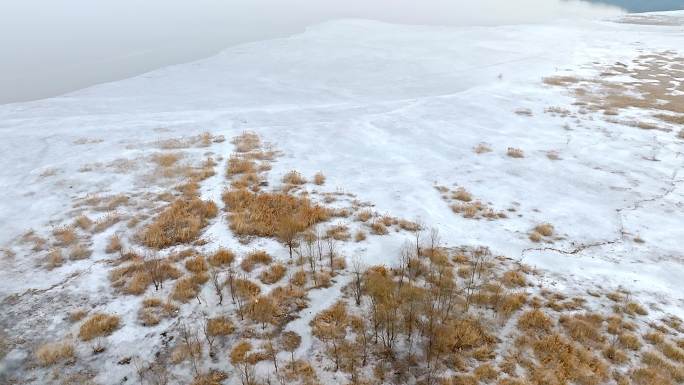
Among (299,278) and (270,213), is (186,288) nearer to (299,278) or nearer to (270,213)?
(299,278)

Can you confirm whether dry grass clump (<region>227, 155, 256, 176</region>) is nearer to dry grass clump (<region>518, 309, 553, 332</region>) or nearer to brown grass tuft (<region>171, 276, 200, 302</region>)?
brown grass tuft (<region>171, 276, 200, 302</region>)

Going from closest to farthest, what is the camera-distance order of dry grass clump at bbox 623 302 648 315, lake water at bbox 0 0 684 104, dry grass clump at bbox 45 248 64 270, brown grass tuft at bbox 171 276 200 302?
dry grass clump at bbox 623 302 648 315, brown grass tuft at bbox 171 276 200 302, dry grass clump at bbox 45 248 64 270, lake water at bbox 0 0 684 104

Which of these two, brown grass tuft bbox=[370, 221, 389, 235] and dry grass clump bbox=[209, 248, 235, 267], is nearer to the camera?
dry grass clump bbox=[209, 248, 235, 267]

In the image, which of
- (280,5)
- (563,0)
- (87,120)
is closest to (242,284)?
(87,120)

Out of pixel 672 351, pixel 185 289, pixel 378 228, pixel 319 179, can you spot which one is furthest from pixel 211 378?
pixel 319 179

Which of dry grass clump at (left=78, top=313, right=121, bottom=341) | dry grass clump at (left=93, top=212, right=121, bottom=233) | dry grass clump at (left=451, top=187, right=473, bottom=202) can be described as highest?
dry grass clump at (left=93, top=212, right=121, bottom=233)

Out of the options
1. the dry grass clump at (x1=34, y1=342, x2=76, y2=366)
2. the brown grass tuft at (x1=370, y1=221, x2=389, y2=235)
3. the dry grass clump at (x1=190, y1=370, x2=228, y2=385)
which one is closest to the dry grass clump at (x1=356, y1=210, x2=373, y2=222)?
the brown grass tuft at (x1=370, y1=221, x2=389, y2=235)

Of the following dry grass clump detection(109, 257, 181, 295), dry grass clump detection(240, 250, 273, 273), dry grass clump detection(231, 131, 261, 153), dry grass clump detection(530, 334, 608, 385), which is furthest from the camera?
dry grass clump detection(231, 131, 261, 153)

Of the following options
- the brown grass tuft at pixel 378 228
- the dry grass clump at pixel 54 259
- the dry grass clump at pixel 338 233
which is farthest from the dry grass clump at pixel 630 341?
the dry grass clump at pixel 54 259

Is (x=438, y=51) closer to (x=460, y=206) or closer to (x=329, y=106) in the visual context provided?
(x=329, y=106)
